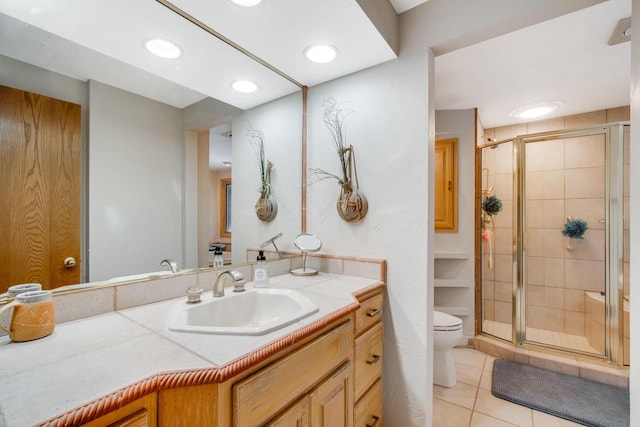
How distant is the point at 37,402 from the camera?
51 centimetres

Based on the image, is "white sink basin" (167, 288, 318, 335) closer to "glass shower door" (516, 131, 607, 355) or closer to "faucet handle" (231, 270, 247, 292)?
"faucet handle" (231, 270, 247, 292)

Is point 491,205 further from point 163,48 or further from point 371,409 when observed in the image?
point 163,48

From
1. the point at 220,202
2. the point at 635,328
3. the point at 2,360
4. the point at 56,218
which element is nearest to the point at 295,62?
the point at 220,202

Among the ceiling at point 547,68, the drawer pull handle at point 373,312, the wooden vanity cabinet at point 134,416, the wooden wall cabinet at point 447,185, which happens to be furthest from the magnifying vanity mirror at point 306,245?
the wooden wall cabinet at point 447,185

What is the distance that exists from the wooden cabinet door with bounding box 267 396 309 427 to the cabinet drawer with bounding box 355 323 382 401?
A: 0.39 m

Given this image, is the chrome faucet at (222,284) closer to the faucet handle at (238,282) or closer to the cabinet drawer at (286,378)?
the faucet handle at (238,282)

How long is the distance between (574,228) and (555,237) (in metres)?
0.18

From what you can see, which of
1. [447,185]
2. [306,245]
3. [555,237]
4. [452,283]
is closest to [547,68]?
[447,185]

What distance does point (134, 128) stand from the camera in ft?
3.61

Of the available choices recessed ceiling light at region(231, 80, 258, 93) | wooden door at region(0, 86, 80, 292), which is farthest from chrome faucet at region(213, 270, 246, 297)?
recessed ceiling light at region(231, 80, 258, 93)

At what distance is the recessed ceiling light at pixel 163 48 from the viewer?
3.95 feet

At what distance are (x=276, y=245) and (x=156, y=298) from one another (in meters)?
0.76

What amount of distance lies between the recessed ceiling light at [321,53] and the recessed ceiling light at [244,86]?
0.35 meters

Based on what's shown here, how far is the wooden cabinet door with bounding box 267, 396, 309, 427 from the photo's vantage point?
31.5 inches
